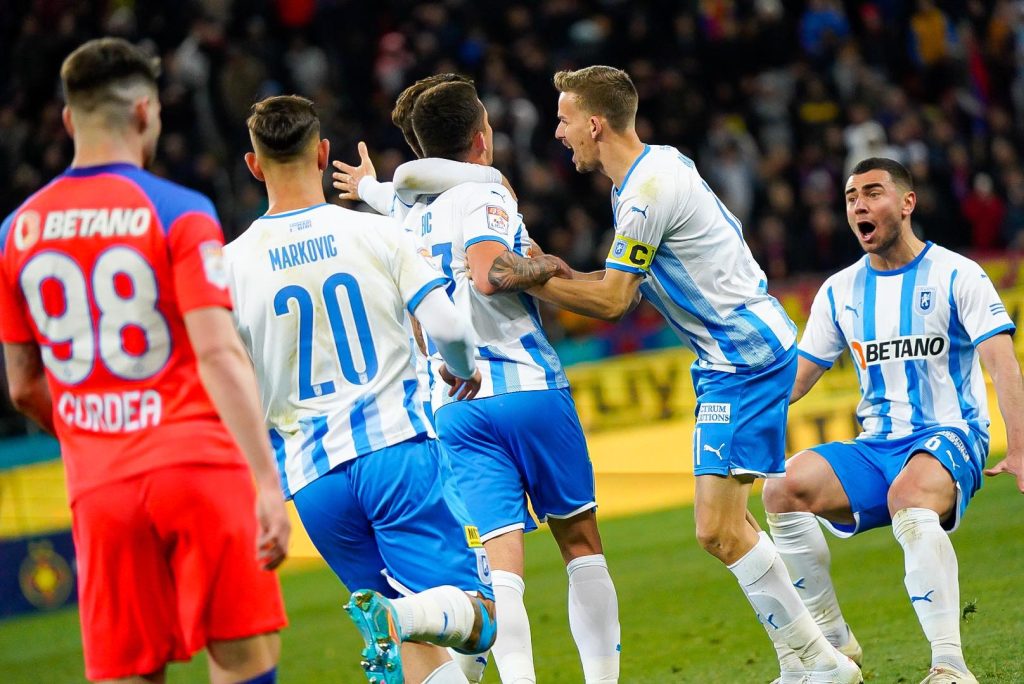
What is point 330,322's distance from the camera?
15.7ft

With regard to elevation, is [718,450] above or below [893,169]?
below

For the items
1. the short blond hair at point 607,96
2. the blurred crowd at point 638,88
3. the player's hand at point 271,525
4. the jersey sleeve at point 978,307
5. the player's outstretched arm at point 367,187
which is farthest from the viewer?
the blurred crowd at point 638,88

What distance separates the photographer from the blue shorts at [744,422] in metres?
5.90

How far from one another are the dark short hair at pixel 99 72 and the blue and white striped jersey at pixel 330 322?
0.95m

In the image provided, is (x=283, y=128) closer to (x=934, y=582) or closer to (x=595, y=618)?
(x=595, y=618)

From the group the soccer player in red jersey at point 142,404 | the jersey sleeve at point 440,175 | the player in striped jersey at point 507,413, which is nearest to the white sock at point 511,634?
the player in striped jersey at point 507,413

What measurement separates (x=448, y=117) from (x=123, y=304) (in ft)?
7.19

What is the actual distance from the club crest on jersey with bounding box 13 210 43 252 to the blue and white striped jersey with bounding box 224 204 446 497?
970 mm

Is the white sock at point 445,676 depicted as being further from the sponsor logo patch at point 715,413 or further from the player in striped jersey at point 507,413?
the sponsor logo patch at point 715,413

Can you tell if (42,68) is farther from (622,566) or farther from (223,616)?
(223,616)

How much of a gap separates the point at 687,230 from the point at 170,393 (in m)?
2.68

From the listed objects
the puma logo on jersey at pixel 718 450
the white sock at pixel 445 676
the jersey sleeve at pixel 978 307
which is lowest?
the white sock at pixel 445 676

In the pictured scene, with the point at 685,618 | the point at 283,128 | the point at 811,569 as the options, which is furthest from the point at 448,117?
the point at 685,618

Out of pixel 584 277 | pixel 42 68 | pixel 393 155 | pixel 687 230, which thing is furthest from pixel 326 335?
pixel 42 68
